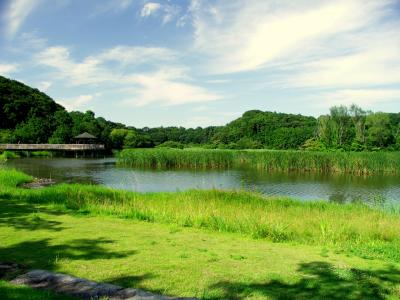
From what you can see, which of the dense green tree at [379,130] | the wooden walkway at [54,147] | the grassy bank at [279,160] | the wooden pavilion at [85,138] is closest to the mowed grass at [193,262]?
the grassy bank at [279,160]

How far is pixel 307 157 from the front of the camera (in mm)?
36031

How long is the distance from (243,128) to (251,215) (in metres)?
88.3

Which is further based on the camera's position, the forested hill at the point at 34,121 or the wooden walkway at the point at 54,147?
the forested hill at the point at 34,121

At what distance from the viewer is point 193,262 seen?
18.0 feet

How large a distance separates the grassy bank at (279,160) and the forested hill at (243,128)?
14.8 m

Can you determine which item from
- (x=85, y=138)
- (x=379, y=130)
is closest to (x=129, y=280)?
(x=85, y=138)

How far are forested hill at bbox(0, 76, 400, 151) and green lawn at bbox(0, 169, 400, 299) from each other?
45111mm

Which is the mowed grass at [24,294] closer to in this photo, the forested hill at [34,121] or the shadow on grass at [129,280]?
the shadow on grass at [129,280]


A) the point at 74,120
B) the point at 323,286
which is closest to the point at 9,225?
the point at 323,286

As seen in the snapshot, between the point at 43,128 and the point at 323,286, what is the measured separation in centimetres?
7213

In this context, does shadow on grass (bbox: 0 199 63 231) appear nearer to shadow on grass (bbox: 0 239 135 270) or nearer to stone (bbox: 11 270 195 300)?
shadow on grass (bbox: 0 239 135 270)

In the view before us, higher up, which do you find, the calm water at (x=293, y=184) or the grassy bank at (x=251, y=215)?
the grassy bank at (x=251, y=215)

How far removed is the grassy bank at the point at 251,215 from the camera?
7.92 metres

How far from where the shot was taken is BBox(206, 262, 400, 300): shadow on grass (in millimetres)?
4332
